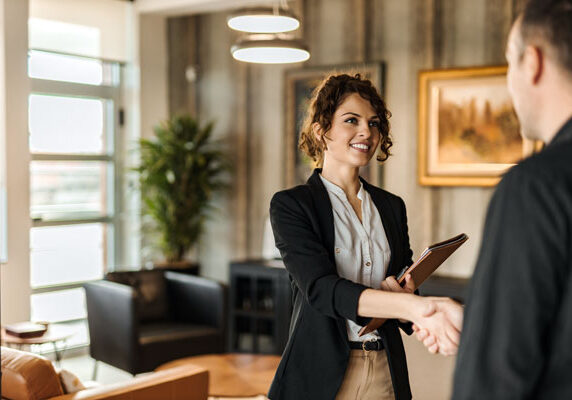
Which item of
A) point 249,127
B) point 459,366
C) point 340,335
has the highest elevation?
point 249,127

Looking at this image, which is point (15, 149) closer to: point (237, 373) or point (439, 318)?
point (237, 373)

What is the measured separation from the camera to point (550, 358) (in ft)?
3.20

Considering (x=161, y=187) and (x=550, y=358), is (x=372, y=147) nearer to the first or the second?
(x=550, y=358)

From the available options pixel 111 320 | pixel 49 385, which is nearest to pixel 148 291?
pixel 111 320

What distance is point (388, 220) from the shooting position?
200 centimetres

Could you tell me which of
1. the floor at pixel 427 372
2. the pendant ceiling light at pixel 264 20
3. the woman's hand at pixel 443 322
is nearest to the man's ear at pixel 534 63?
the woman's hand at pixel 443 322

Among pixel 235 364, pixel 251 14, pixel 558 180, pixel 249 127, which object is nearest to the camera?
pixel 558 180

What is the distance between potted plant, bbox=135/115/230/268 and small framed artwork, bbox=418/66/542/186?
77.5 inches

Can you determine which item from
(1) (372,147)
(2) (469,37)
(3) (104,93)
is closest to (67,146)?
(3) (104,93)

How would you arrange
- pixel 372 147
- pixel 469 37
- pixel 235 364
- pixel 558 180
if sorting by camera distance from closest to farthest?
pixel 558 180 → pixel 372 147 → pixel 235 364 → pixel 469 37

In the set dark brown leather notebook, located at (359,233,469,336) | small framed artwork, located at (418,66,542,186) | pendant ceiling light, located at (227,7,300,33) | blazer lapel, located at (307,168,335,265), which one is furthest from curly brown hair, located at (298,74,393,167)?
small framed artwork, located at (418,66,542,186)

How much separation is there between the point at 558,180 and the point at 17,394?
2.46 metres

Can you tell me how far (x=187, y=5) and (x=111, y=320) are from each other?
2.88 metres

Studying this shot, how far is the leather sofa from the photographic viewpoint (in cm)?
278
